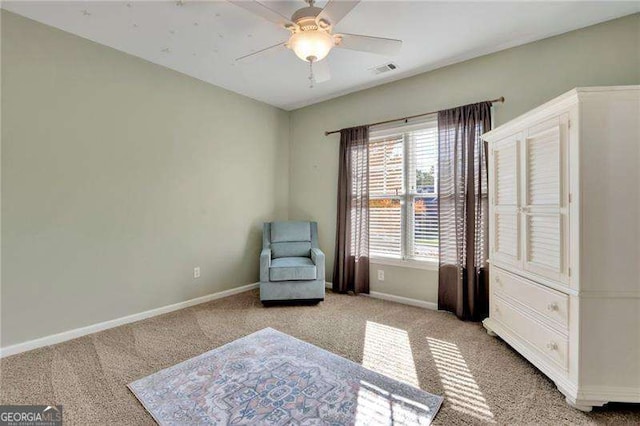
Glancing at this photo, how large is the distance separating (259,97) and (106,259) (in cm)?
271

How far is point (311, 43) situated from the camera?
194 cm

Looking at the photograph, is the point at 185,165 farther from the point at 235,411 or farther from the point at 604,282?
the point at 604,282

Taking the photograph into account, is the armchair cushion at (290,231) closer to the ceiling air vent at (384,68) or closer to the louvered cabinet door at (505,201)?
the ceiling air vent at (384,68)

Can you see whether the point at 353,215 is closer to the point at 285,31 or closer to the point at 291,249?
the point at 291,249

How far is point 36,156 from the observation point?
236 cm

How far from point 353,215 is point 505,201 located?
1.80 meters

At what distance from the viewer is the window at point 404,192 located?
10.9 ft

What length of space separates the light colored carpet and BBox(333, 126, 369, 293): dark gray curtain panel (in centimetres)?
53

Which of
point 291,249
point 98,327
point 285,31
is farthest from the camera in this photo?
point 291,249

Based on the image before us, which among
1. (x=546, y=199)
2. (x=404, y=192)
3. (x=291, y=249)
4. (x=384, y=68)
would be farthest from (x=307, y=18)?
(x=291, y=249)

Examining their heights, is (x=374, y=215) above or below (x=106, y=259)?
above

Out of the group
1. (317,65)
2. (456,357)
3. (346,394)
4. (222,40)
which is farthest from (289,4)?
(456,357)

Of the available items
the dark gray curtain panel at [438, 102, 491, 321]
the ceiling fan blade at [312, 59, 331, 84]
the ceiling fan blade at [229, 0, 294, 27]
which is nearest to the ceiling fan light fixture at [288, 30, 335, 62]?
the ceiling fan blade at [229, 0, 294, 27]

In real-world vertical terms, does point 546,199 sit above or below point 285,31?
below
